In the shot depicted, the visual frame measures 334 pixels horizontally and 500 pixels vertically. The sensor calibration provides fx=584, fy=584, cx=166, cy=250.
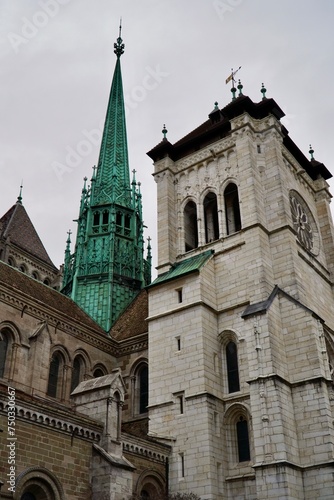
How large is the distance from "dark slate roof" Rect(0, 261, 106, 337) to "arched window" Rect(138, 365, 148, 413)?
106 inches

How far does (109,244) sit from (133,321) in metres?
6.48

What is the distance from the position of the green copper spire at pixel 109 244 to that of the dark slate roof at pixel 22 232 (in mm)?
5116

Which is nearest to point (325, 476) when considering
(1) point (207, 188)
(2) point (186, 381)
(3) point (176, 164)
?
(2) point (186, 381)

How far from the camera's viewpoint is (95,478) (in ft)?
58.4

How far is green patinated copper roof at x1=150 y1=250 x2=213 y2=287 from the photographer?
27.0 m

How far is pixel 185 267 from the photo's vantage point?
2816cm

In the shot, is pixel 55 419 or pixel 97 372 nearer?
pixel 55 419

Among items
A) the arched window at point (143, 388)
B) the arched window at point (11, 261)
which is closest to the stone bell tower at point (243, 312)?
the arched window at point (143, 388)

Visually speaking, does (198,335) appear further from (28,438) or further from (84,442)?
(28,438)

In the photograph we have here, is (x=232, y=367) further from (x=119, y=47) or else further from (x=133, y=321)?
(x=119, y=47)

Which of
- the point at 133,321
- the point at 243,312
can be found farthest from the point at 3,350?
the point at 243,312

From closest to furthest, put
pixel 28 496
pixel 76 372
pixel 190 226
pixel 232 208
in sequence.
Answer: pixel 28 496 → pixel 76 372 → pixel 232 208 → pixel 190 226

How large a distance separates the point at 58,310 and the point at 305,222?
13995mm

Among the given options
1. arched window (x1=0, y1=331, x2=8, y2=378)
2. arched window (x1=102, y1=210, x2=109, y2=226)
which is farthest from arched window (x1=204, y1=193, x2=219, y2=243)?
arched window (x1=0, y1=331, x2=8, y2=378)
